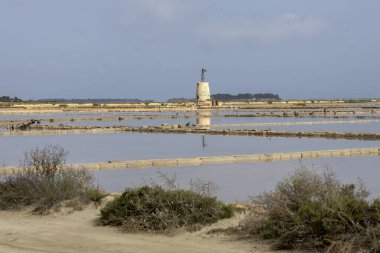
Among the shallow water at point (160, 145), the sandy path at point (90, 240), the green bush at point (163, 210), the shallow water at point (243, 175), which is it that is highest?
the green bush at point (163, 210)

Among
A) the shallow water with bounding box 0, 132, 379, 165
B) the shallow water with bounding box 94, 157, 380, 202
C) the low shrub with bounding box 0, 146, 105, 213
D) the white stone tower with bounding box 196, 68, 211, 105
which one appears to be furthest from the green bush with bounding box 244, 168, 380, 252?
the white stone tower with bounding box 196, 68, 211, 105

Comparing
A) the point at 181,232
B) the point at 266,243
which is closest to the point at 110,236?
the point at 181,232

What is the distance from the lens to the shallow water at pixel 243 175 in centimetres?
880

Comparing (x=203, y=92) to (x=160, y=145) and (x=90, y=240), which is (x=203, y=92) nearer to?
(x=160, y=145)

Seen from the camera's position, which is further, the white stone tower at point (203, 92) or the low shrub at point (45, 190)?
the white stone tower at point (203, 92)

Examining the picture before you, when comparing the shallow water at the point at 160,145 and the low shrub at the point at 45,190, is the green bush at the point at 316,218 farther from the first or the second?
the shallow water at the point at 160,145

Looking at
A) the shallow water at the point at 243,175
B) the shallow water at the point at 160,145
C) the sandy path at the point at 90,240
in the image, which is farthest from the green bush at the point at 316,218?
the shallow water at the point at 160,145

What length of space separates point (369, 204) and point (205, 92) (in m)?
51.1

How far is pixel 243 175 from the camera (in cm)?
1052

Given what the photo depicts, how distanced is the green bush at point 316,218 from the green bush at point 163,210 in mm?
512

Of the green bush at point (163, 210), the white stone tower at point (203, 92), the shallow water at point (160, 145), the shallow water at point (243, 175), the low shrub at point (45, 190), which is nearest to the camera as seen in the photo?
the green bush at point (163, 210)

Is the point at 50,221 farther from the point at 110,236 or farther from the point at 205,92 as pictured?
the point at 205,92

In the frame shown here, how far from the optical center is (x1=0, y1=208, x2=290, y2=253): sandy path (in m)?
4.59

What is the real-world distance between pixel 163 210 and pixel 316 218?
57.8 inches
